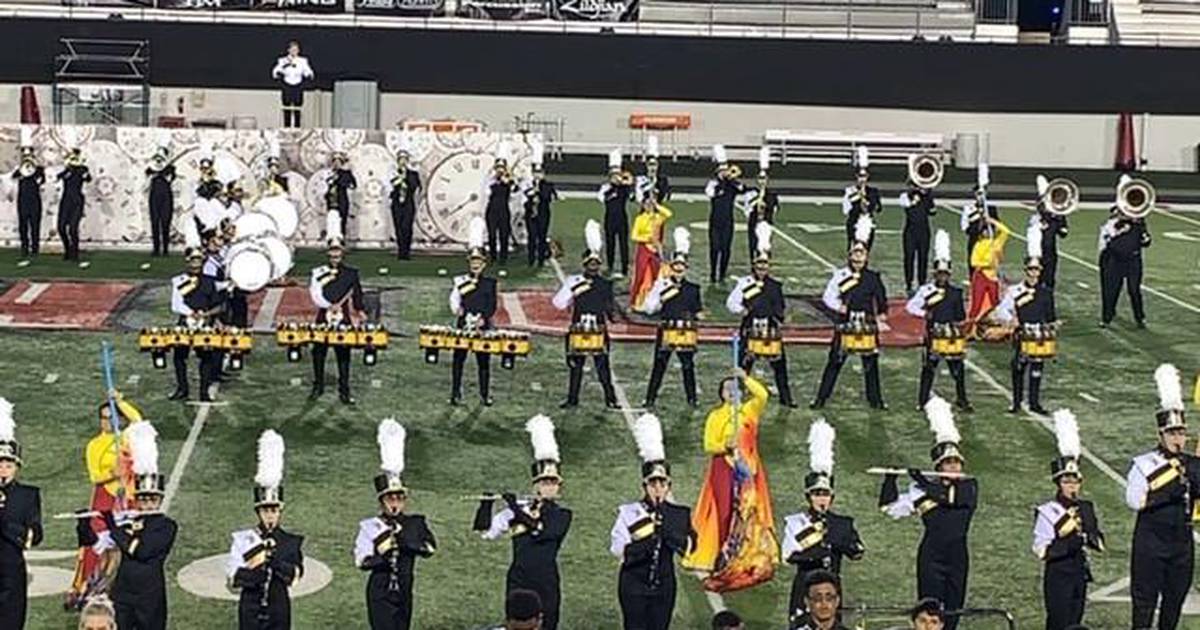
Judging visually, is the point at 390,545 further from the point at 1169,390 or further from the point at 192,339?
the point at 192,339

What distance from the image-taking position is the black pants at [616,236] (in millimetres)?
25141

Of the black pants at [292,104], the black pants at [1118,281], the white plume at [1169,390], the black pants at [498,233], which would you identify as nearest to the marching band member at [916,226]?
the black pants at [1118,281]

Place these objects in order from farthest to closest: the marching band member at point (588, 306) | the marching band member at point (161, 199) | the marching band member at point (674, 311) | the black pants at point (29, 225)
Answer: the marching band member at point (161, 199)
the black pants at point (29, 225)
the marching band member at point (674, 311)
the marching band member at point (588, 306)

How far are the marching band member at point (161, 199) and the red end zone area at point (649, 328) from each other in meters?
5.73

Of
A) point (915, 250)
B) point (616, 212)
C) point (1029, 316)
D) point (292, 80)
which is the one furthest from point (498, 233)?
point (1029, 316)

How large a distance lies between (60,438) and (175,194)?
1156 cm

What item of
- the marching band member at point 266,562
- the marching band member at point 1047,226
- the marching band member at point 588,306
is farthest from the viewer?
the marching band member at point 1047,226

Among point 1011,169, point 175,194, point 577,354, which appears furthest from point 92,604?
point 1011,169

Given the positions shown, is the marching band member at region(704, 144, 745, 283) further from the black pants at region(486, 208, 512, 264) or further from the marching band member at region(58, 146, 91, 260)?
the marching band member at region(58, 146, 91, 260)

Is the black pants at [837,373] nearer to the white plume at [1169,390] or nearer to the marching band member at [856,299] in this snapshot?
the marching band member at [856,299]

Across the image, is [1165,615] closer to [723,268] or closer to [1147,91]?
[723,268]

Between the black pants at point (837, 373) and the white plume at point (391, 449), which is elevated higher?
the white plume at point (391, 449)

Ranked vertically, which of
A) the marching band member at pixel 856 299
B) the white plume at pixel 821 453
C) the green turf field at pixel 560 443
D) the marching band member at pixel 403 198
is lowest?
the green turf field at pixel 560 443

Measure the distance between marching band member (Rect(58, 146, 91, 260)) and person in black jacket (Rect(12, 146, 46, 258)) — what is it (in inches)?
13.3
